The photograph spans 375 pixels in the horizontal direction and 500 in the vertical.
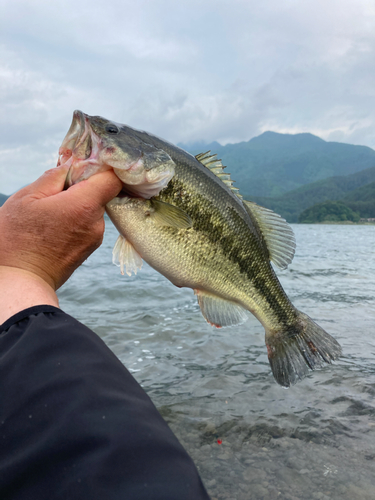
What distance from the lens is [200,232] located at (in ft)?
9.46

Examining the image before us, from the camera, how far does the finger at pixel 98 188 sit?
77.4 inches

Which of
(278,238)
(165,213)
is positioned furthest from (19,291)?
(278,238)

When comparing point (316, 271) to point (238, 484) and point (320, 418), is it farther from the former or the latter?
point (238, 484)

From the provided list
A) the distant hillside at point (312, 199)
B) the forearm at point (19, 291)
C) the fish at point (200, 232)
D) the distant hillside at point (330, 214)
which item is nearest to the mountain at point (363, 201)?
the distant hillside at point (312, 199)

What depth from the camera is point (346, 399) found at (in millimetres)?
4453

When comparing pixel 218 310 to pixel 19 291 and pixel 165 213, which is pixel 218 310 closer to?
pixel 165 213

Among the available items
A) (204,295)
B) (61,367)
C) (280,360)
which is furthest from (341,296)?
(61,367)

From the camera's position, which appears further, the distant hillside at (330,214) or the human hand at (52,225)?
the distant hillside at (330,214)

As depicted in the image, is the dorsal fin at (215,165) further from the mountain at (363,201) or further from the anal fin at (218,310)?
the mountain at (363,201)

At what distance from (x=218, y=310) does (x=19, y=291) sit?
7.15 feet

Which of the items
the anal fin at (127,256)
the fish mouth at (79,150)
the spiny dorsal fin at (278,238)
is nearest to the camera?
the fish mouth at (79,150)

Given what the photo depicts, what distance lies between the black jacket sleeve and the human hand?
69 centimetres

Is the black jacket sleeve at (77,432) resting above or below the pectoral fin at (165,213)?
below

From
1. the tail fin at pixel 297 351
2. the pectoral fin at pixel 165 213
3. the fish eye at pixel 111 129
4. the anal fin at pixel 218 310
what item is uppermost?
the fish eye at pixel 111 129
